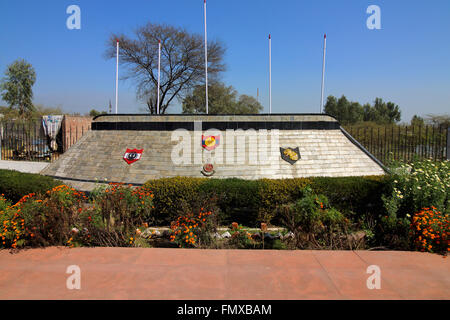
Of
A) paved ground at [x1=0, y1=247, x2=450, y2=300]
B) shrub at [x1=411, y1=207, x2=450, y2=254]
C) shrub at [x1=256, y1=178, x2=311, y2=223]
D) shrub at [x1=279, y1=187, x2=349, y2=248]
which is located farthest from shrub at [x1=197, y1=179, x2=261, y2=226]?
shrub at [x1=411, y1=207, x2=450, y2=254]

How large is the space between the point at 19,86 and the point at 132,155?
36.8m

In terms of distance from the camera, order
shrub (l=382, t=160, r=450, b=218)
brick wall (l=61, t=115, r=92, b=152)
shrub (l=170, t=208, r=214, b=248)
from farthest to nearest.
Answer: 1. brick wall (l=61, t=115, r=92, b=152)
2. shrub (l=382, t=160, r=450, b=218)
3. shrub (l=170, t=208, r=214, b=248)

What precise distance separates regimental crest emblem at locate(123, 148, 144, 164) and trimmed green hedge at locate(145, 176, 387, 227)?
3006 millimetres

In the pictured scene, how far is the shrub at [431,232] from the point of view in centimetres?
514

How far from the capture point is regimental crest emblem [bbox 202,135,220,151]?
986cm

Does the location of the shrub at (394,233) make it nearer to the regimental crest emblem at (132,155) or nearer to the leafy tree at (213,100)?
the regimental crest emblem at (132,155)

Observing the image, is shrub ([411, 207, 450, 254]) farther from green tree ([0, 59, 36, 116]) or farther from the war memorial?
Result: green tree ([0, 59, 36, 116])

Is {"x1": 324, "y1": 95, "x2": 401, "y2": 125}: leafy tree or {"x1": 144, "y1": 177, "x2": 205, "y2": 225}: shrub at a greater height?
{"x1": 324, "y1": 95, "x2": 401, "y2": 125}: leafy tree

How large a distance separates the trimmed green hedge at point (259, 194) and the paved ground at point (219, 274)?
189 centimetres

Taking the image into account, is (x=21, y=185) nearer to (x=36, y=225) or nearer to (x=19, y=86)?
(x=36, y=225)

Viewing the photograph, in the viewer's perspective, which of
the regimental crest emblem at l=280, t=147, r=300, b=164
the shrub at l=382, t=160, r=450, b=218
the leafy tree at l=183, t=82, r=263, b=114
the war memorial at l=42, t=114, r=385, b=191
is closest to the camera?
the shrub at l=382, t=160, r=450, b=218

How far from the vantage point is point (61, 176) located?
10.7 m

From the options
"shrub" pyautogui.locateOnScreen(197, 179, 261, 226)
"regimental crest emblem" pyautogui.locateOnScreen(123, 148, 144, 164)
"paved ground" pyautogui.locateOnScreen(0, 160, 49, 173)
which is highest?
"regimental crest emblem" pyautogui.locateOnScreen(123, 148, 144, 164)

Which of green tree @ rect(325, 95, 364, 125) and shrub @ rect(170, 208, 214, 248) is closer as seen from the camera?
shrub @ rect(170, 208, 214, 248)
